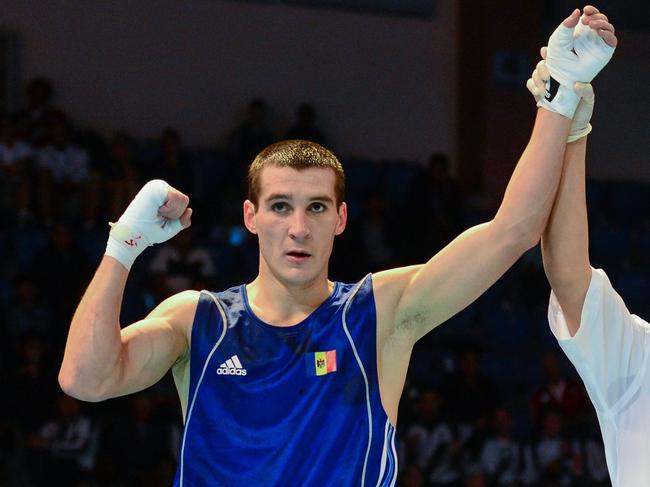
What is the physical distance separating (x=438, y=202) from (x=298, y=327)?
9142 millimetres

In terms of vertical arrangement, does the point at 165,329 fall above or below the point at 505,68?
below

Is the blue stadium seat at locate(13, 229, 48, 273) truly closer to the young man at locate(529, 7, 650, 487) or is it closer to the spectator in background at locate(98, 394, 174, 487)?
the spectator in background at locate(98, 394, 174, 487)

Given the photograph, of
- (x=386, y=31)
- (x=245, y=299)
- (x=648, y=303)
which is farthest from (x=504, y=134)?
(x=245, y=299)

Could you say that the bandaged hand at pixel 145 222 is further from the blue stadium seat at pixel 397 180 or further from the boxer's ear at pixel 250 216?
the blue stadium seat at pixel 397 180

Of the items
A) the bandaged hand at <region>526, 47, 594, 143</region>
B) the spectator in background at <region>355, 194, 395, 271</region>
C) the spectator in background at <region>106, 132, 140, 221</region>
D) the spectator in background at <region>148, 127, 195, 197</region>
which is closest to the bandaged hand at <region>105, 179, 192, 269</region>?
the bandaged hand at <region>526, 47, 594, 143</region>

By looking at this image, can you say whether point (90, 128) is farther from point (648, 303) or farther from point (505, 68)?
point (648, 303)

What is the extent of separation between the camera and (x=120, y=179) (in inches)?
457

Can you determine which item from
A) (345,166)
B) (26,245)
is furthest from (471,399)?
(26,245)

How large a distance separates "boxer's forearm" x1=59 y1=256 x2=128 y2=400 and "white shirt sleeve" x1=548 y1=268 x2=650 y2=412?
1.46 meters

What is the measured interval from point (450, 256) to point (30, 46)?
10084 millimetres

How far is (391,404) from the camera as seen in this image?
150 inches

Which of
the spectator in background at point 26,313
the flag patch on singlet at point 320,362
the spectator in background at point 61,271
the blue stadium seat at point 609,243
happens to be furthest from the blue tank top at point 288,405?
the blue stadium seat at point 609,243

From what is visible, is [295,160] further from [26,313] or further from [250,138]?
[250,138]

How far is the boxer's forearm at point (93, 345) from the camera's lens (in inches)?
139
